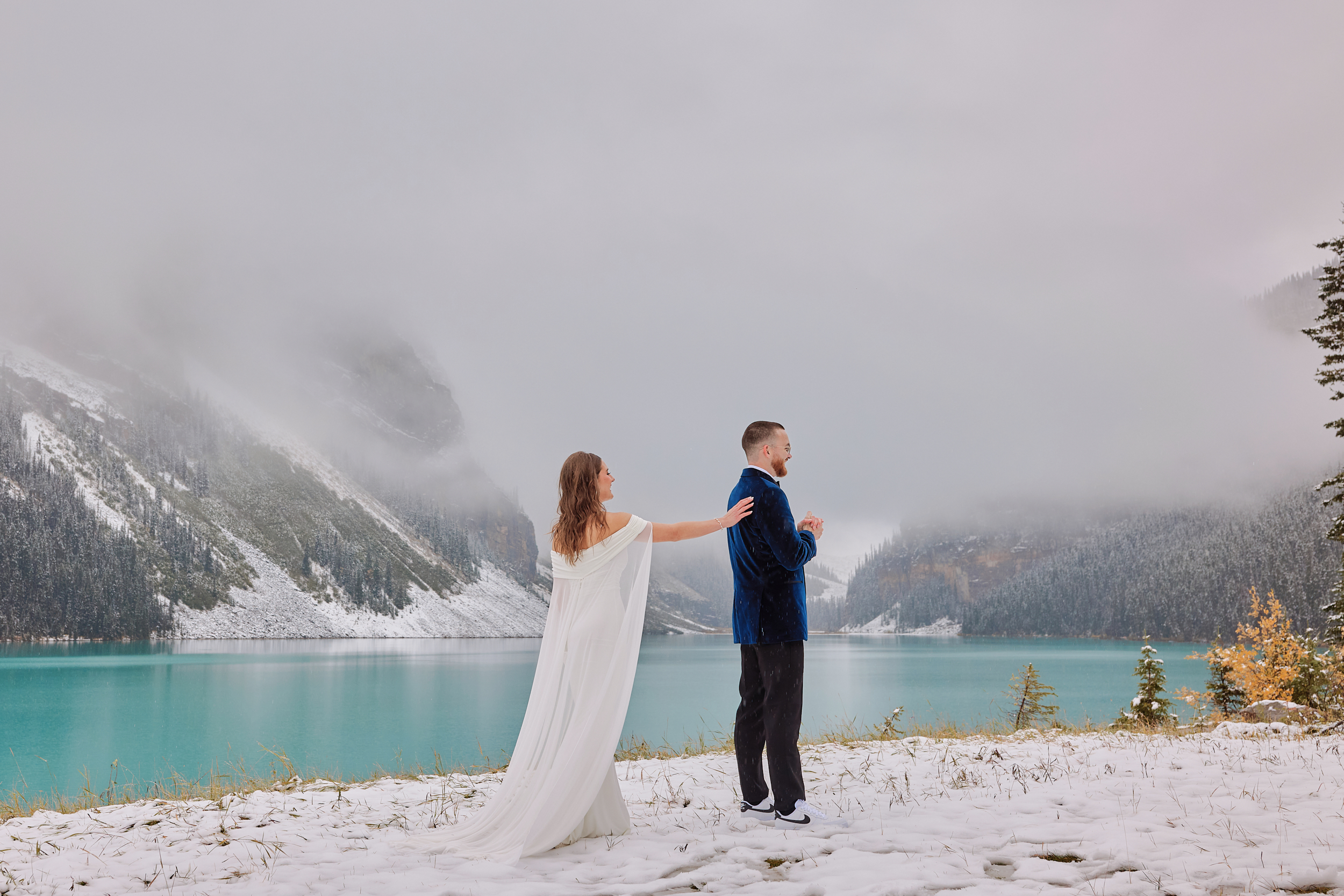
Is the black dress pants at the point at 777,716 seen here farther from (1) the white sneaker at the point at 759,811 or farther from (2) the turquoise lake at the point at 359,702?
(2) the turquoise lake at the point at 359,702

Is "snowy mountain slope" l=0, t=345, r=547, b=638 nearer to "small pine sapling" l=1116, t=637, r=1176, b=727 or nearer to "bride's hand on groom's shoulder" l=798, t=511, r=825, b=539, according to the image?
"small pine sapling" l=1116, t=637, r=1176, b=727

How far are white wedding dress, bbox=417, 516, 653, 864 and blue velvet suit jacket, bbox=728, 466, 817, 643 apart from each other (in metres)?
0.75

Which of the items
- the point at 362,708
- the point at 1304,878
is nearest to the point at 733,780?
the point at 1304,878

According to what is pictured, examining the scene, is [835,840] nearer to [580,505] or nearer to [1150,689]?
[580,505]

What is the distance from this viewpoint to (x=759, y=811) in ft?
18.7

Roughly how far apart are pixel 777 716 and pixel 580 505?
2090 mm

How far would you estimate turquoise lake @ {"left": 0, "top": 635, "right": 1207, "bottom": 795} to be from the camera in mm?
32531

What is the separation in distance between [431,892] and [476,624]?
192 metres

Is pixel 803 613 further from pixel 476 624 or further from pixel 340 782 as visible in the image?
pixel 476 624

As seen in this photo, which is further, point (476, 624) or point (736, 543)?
point (476, 624)

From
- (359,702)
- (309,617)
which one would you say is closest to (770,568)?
(359,702)

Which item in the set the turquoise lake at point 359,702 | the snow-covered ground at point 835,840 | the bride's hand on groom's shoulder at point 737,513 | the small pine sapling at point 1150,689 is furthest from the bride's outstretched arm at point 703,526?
the small pine sapling at point 1150,689

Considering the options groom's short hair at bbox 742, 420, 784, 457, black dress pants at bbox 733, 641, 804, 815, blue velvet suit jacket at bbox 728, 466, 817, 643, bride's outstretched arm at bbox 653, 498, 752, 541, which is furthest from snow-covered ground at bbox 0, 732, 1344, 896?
groom's short hair at bbox 742, 420, 784, 457

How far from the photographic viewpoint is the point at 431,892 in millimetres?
4008
